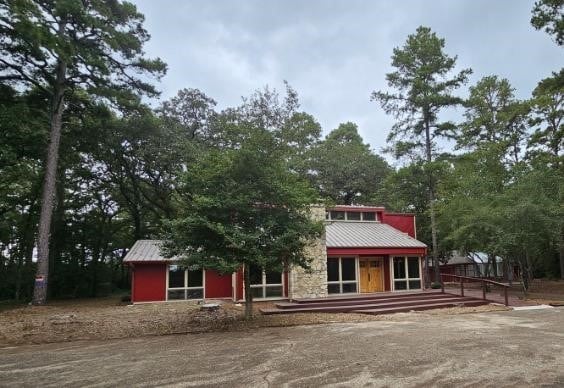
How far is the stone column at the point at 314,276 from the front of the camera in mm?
16781

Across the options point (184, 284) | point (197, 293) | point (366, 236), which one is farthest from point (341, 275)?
point (184, 284)

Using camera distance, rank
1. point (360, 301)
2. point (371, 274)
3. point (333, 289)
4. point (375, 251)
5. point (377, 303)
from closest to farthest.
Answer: point (377, 303)
point (360, 301)
point (333, 289)
point (375, 251)
point (371, 274)

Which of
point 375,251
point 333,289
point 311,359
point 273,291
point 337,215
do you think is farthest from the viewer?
point 337,215

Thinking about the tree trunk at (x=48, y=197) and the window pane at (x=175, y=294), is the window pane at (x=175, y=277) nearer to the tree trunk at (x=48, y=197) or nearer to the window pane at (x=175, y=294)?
the window pane at (x=175, y=294)

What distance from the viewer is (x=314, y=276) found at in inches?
677

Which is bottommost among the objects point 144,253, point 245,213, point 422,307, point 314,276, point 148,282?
point 422,307

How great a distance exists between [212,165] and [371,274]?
11.9m

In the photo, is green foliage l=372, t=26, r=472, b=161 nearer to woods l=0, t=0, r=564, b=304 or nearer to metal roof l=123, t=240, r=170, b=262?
woods l=0, t=0, r=564, b=304

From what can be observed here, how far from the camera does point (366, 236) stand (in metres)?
20.6

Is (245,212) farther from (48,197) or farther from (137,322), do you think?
(48,197)

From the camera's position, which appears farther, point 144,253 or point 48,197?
point 144,253

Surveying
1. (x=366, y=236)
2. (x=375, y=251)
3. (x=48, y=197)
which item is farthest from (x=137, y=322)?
(x=366, y=236)

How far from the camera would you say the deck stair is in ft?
47.2

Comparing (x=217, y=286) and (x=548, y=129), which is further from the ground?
(x=548, y=129)
